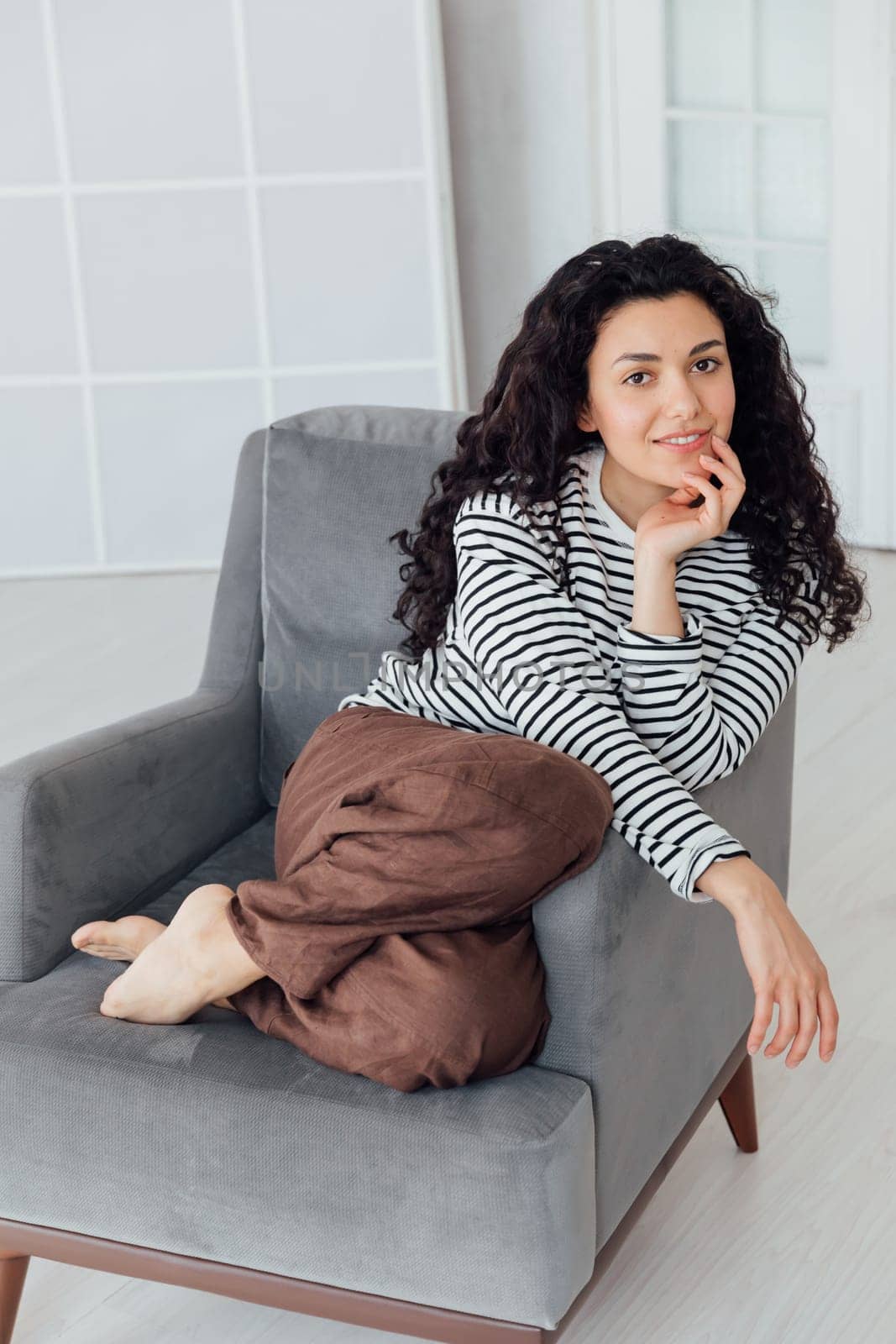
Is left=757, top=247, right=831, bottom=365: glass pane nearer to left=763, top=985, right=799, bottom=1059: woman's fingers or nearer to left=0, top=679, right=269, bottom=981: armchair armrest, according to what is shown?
left=0, top=679, right=269, bottom=981: armchair armrest

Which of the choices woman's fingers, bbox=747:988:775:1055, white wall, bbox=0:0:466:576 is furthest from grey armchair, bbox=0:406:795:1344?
white wall, bbox=0:0:466:576

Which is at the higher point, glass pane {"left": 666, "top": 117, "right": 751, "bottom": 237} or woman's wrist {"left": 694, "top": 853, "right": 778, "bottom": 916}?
glass pane {"left": 666, "top": 117, "right": 751, "bottom": 237}

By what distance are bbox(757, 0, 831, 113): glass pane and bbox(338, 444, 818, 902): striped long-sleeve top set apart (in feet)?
8.61

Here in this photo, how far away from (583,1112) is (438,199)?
3.00 metres

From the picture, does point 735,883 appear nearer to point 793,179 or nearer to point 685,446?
point 685,446

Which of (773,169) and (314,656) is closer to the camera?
(314,656)

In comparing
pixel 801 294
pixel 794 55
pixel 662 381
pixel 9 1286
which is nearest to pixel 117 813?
pixel 9 1286

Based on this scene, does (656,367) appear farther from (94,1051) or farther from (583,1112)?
(94,1051)

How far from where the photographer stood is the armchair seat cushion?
1290 millimetres

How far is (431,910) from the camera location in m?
1.35

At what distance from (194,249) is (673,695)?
9.28ft

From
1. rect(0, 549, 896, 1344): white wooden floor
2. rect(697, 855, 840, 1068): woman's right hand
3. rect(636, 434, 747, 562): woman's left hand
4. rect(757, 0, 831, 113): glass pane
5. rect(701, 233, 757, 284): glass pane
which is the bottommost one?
rect(0, 549, 896, 1344): white wooden floor

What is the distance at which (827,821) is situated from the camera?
2.65 metres

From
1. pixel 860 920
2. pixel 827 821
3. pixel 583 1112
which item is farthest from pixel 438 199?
pixel 583 1112
